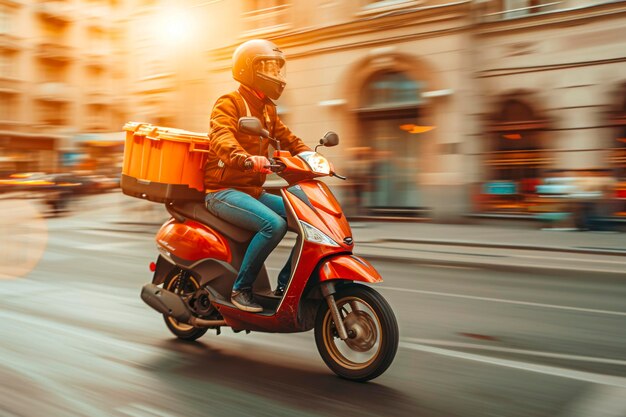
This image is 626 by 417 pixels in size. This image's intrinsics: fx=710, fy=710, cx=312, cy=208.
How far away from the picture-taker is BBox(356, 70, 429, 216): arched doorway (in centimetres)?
1834

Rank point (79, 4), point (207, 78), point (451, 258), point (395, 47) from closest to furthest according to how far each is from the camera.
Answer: point (451, 258) < point (395, 47) < point (207, 78) < point (79, 4)

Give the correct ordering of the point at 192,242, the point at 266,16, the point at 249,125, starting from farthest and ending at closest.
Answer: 1. the point at 266,16
2. the point at 192,242
3. the point at 249,125

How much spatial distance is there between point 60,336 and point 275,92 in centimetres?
243

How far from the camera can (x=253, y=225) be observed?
14.5ft

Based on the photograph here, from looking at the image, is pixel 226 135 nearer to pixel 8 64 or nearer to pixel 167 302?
pixel 167 302

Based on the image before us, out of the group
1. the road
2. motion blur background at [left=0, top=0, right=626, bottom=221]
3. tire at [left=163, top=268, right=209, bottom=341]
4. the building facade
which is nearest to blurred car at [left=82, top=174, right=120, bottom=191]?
motion blur background at [left=0, top=0, right=626, bottom=221]

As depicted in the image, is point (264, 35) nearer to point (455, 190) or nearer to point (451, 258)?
point (455, 190)

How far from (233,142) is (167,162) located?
578 millimetres

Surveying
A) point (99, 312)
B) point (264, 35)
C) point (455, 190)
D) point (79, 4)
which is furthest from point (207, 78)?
point (79, 4)

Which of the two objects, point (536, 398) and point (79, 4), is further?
point (79, 4)

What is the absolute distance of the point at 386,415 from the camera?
3471mm

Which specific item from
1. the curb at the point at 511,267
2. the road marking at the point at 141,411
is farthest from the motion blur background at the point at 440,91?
the road marking at the point at 141,411

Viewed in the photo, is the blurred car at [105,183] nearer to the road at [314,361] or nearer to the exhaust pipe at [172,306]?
the road at [314,361]

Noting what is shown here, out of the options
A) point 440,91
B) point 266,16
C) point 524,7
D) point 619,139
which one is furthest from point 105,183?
point 619,139
